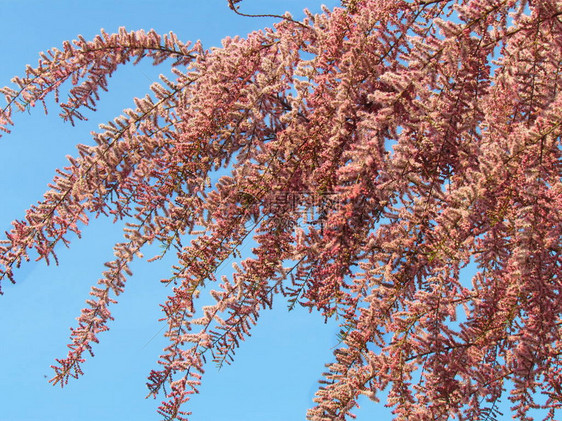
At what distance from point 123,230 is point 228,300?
82 cm

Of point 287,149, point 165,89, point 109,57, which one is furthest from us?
point 109,57

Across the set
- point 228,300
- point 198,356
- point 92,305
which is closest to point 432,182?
point 228,300

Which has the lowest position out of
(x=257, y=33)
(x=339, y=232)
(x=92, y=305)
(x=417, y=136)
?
(x=92, y=305)

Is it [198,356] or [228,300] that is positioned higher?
[228,300]

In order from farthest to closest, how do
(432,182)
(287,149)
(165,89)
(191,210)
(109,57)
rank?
(109,57) < (165,89) < (191,210) < (287,149) < (432,182)

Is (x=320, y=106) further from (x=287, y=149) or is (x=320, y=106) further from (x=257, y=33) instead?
(x=257, y=33)

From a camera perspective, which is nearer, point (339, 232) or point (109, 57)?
point (339, 232)

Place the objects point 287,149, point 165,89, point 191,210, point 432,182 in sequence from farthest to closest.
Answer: point 165,89, point 191,210, point 287,149, point 432,182

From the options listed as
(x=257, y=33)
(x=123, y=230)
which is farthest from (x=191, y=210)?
(x=257, y=33)

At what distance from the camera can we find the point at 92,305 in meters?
3.58

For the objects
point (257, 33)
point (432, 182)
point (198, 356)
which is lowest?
point (198, 356)

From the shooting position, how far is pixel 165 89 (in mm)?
3637

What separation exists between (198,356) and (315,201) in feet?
3.63

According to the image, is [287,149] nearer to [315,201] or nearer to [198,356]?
[315,201]
